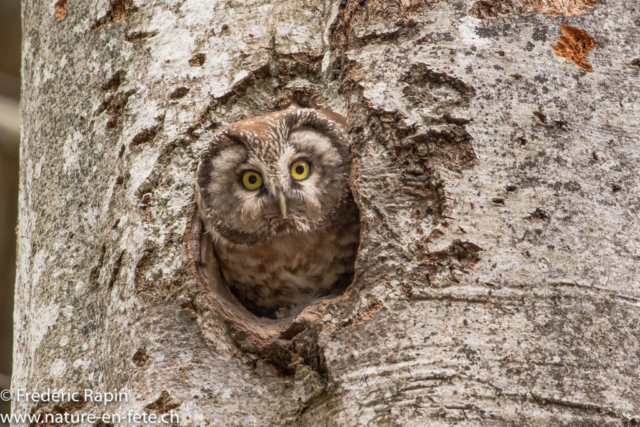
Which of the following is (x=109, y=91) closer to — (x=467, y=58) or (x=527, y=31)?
(x=467, y=58)

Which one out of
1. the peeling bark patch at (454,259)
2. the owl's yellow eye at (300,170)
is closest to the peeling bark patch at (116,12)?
the owl's yellow eye at (300,170)

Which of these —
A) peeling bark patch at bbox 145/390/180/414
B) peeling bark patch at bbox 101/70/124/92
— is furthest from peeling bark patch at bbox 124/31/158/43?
peeling bark patch at bbox 145/390/180/414

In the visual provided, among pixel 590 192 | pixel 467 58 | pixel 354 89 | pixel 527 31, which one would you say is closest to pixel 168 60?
pixel 354 89

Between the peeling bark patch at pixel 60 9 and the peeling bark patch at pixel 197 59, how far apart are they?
73 centimetres

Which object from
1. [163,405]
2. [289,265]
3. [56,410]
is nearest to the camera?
[163,405]

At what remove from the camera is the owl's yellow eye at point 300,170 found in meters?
2.99

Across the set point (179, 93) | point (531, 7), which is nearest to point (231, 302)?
point (179, 93)

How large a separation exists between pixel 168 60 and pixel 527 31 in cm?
134

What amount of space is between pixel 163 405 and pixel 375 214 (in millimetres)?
929

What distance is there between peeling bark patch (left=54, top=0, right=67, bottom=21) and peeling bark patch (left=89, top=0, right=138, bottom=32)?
9.9 inches

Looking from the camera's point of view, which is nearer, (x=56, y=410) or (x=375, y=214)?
(x=375, y=214)

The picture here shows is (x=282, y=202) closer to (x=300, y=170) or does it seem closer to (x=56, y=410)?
(x=300, y=170)

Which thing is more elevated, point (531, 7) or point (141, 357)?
point (531, 7)

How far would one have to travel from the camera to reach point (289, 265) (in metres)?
3.18
